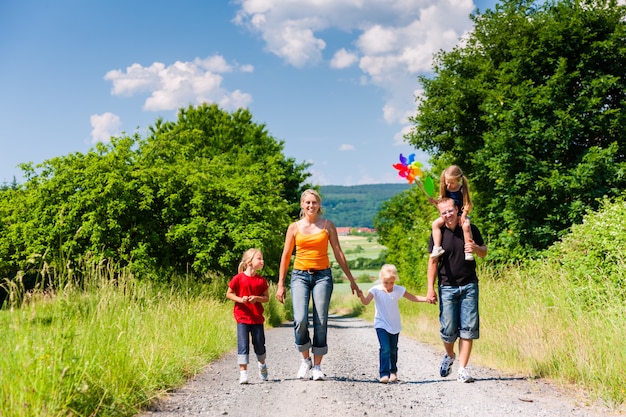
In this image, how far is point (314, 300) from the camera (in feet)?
23.3

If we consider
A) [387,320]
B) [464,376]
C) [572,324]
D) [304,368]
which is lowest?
[464,376]

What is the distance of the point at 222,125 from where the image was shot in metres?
41.0

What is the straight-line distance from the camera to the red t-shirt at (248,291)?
7234mm

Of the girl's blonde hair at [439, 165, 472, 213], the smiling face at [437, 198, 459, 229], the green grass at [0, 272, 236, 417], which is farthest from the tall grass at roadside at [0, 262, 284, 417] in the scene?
the girl's blonde hair at [439, 165, 472, 213]

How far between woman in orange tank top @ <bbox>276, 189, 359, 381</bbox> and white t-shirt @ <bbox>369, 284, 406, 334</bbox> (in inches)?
13.3

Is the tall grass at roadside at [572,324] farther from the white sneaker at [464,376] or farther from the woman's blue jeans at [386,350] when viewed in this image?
the woman's blue jeans at [386,350]

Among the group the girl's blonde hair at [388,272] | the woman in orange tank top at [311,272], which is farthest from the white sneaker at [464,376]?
the woman in orange tank top at [311,272]

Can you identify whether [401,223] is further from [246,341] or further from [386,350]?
[246,341]

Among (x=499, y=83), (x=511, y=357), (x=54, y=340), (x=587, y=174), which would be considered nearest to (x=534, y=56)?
(x=499, y=83)

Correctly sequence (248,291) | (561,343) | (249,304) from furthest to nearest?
(561,343)
(249,304)
(248,291)

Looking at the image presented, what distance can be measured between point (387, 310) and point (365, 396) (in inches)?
52.8

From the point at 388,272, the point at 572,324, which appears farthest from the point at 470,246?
the point at 572,324

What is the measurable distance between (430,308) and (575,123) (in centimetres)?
896

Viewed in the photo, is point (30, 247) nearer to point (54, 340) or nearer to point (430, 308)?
point (430, 308)
